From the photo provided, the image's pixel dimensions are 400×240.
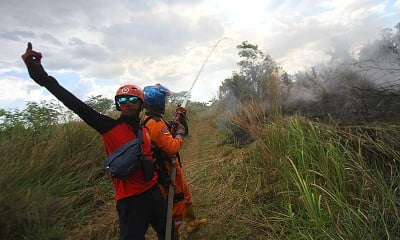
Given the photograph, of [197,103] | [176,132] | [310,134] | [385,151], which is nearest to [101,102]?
[176,132]

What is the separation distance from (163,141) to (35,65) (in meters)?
1.42

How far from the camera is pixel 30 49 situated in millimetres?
2613

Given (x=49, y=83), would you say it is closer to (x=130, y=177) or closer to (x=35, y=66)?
(x=35, y=66)

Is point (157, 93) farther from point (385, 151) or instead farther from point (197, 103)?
point (197, 103)

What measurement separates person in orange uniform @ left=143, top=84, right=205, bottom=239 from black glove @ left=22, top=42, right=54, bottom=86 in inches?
46.2

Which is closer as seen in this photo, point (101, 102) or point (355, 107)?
point (355, 107)

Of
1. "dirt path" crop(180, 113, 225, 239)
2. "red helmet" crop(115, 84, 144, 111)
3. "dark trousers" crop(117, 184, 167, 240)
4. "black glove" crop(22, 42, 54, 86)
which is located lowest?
"dirt path" crop(180, 113, 225, 239)

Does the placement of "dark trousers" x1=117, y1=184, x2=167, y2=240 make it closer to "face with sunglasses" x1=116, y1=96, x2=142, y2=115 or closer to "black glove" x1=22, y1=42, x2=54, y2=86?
"face with sunglasses" x1=116, y1=96, x2=142, y2=115

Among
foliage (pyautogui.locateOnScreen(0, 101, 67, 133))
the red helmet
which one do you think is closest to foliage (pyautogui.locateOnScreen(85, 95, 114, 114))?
foliage (pyautogui.locateOnScreen(0, 101, 67, 133))

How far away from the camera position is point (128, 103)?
9.90 ft

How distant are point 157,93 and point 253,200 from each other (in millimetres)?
1986

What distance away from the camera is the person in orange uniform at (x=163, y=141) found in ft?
11.7

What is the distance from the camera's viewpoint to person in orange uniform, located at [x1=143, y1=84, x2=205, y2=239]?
356cm

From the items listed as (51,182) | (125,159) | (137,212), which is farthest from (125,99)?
(51,182)
